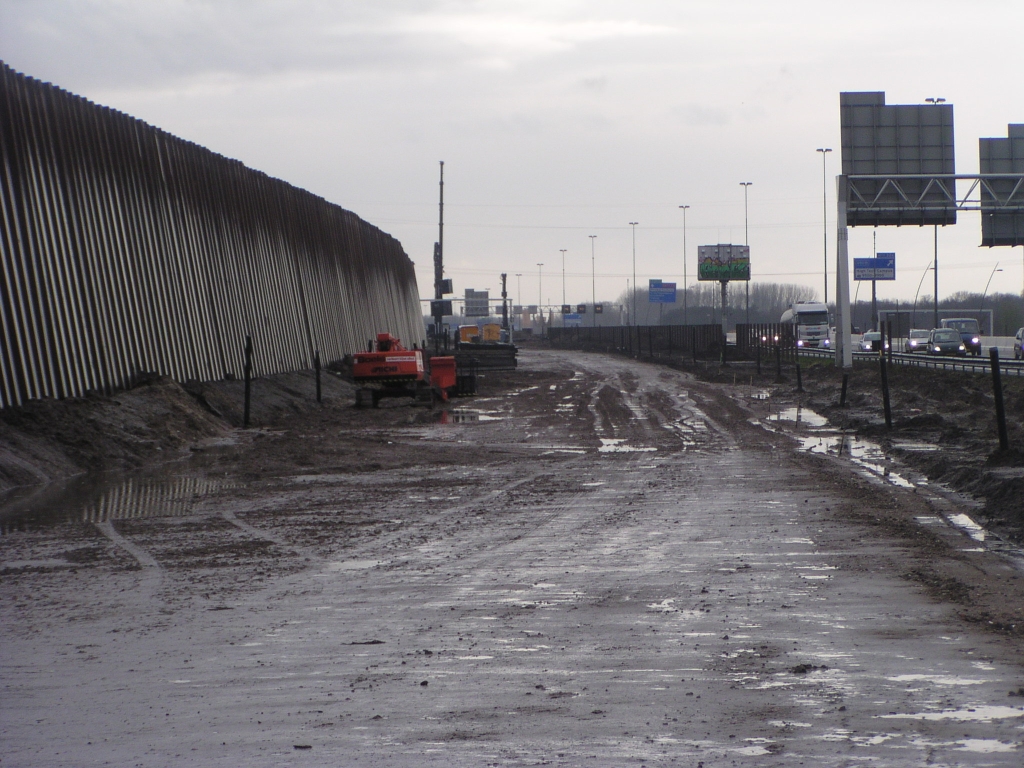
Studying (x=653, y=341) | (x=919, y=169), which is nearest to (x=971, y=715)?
(x=919, y=169)

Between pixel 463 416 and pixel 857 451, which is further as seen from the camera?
pixel 463 416

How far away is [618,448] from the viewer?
2083 cm

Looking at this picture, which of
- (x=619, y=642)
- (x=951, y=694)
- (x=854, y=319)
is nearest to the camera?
(x=951, y=694)

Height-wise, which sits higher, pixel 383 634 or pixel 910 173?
pixel 910 173

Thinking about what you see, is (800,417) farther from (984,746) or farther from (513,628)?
(984,746)

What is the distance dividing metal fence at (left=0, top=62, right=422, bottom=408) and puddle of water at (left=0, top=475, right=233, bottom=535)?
127 inches

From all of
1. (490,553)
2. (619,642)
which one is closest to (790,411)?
(490,553)

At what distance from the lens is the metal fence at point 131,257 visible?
18812 mm

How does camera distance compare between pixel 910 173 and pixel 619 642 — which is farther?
pixel 910 173

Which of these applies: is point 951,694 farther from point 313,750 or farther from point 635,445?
point 635,445

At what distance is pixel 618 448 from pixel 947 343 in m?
43.7

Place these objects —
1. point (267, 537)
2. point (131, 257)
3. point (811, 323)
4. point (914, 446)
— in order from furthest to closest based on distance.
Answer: point (811, 323)
point (131, 257)
point (914, 446)
point (267, 537)

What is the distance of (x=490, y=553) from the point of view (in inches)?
395

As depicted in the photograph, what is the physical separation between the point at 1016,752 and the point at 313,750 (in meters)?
3.15
